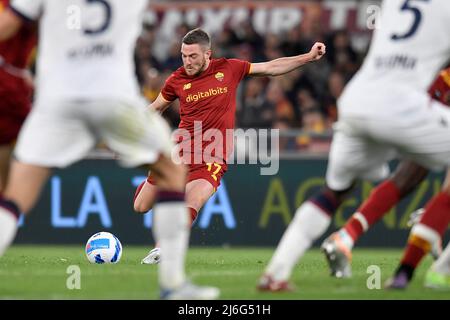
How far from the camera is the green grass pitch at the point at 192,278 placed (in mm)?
7535

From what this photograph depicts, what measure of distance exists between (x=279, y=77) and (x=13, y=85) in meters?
10.7

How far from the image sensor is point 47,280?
877cm

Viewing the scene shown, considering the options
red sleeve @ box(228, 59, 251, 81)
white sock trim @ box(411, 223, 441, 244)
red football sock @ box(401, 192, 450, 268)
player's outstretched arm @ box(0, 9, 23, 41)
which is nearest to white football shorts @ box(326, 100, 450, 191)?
red football sock @ box(401, 192, 450, 268)

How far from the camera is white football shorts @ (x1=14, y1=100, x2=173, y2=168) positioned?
6.95 m

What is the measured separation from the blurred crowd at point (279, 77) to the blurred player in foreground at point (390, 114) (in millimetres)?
9582

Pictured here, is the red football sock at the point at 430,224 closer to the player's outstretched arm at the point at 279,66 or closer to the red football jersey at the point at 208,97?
the player's outstretched arm at the point at 279,66

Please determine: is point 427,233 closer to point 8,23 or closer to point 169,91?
point 8,23

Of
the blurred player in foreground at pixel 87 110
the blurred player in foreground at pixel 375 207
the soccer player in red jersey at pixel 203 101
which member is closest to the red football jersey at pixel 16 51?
the blurred player in foreground at pixel 87 110

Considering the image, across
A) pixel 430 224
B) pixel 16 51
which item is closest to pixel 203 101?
pixel 16 51

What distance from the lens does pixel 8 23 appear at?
702 cm

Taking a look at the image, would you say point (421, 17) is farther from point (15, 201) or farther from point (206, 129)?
point (206, 129)

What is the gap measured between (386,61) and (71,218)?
372 inches
